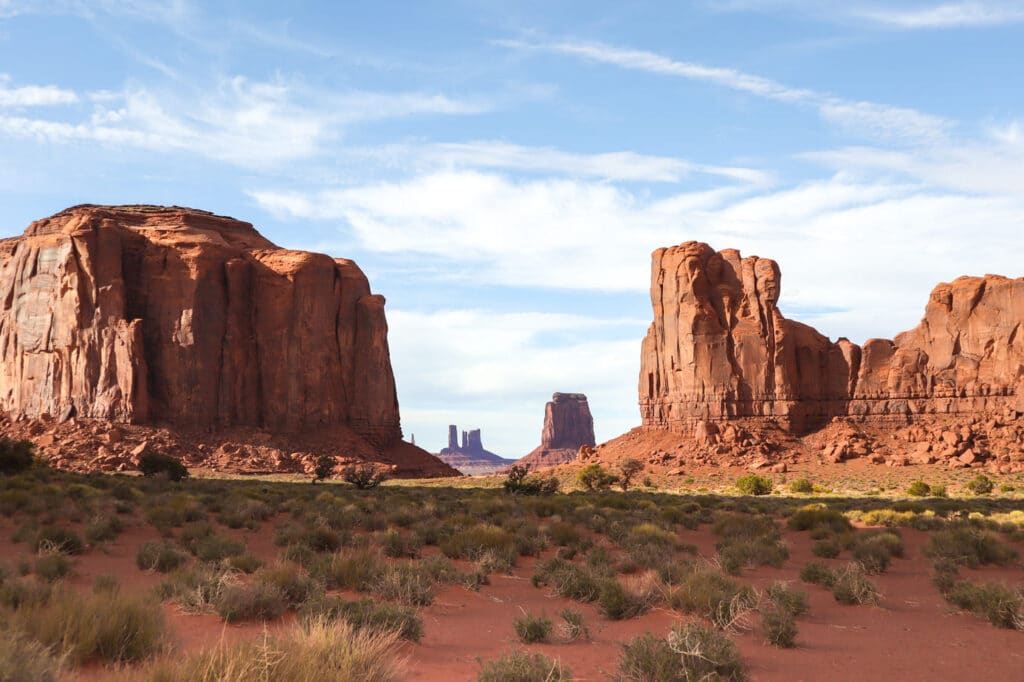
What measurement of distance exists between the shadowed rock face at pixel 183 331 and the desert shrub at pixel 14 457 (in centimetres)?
3085

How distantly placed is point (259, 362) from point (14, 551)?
6007cm

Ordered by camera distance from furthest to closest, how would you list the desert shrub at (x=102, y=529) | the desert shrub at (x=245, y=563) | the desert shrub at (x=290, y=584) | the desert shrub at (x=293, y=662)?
the desert shrub at (x=102, y=529)
the desert shrub at (x=245, y=563)
the desert shrub at (x=290, y=584)
the desert shrub at (x=293, y=662)

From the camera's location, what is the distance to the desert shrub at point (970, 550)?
15797 millimetres

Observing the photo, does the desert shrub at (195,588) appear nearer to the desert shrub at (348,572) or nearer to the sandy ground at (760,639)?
the sandy ground at (760,639)

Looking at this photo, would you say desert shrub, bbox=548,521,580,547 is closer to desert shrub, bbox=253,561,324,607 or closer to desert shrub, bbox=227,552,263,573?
desert shrub, bbox=227,552,263,573

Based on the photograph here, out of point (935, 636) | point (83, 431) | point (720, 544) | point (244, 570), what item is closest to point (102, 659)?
point (244, 570)

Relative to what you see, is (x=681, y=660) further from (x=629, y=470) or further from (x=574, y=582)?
(x=629, y=470)

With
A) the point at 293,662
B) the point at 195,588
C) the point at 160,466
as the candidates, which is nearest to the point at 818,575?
the point at 195,588

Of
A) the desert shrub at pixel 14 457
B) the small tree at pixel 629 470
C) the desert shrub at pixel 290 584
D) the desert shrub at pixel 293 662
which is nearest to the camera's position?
the desert shrub at pixel 293 662

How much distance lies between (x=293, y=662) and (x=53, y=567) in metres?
7.86

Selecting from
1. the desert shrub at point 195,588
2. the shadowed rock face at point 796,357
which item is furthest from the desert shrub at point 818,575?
the shadowed rock face at point 796,357

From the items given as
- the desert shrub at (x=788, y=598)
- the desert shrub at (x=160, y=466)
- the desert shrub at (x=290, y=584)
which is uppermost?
the desert shrub at (x=160, y=466)

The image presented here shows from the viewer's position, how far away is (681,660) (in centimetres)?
679

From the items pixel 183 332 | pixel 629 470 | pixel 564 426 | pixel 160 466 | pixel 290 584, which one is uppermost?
pixel 183 332
